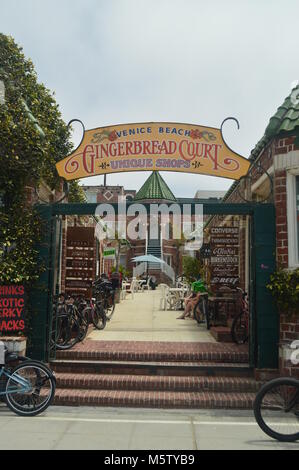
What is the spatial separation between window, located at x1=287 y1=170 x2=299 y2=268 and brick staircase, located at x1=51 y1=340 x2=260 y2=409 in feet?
6.07

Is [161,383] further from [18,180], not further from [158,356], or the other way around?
[18,180]

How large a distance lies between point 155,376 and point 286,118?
4.31 meters

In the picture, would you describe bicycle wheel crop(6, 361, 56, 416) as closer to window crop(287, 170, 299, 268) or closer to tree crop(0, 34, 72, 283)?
tree crop(0, 34, 72, 283)

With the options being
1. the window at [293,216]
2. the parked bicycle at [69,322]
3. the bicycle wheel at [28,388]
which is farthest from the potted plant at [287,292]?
the parked bicycle at [69,322]

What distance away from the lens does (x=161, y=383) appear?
630 cm

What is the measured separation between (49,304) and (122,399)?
1.92 metres

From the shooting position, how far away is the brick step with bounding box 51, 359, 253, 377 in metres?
6.61

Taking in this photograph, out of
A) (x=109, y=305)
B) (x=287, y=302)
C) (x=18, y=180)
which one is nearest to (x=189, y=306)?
(x=109, y=305)

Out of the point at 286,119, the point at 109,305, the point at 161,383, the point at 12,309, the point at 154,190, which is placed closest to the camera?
the point at 161,383

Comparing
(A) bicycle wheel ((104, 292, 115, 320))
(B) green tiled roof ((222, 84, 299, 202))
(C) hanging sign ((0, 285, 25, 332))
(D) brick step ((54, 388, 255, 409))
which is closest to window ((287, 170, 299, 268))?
(B) green tiled roof ((222, 84, 299, 202))

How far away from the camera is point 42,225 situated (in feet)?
22.6

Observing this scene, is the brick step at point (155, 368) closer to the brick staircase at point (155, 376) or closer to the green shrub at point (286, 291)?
the brick staircase at point (155, 376)

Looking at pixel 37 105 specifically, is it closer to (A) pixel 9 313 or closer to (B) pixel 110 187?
(A) pixel 9 313

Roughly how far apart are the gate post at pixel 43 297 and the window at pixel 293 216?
3667 millimetres
